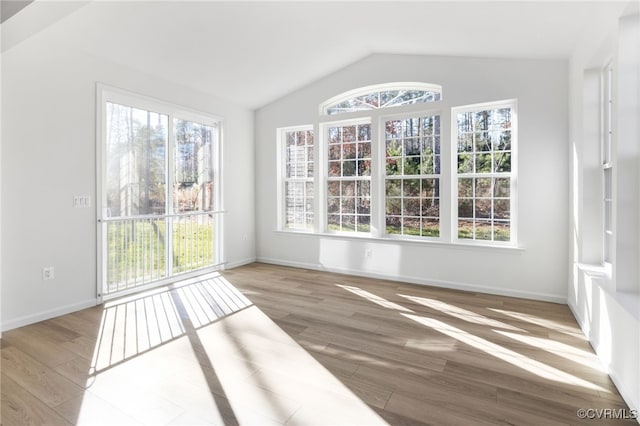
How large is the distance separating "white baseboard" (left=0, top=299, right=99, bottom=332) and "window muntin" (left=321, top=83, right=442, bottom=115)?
152 inches

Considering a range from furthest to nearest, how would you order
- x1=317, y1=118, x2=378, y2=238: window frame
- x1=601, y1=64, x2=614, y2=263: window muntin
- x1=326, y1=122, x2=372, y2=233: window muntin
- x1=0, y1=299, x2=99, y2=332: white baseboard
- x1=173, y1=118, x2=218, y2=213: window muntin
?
x1=326, y1=122, x2=372, y2=233: window muntin < x1=317, y1=118, x2=378, y2=238: window frame < x1=173, y1=118, x2=218, y2=213: window muntin < x1=0, y1=299, x2=99, y2=332: white baseboard < x1=601, y1=64, x2=614, y2=263: window muntin

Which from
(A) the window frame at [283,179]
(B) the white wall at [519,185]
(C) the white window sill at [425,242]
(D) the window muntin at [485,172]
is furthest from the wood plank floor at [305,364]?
(A) the window frame at [283,179]

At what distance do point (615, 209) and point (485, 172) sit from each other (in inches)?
73.1

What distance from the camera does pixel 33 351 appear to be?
2438 millimetres

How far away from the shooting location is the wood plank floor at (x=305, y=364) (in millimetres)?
1777

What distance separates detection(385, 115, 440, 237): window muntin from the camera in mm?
4320

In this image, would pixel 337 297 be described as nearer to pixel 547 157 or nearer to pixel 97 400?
pixel 97 400

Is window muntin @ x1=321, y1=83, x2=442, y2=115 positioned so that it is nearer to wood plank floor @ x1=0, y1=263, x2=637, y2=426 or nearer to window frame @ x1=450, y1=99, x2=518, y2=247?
window frame @ x1=450, y1=99, x2=518, y2=247

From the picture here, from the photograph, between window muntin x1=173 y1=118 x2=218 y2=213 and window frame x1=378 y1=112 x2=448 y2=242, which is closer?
window frame x1=378 y1=112 x2=448 y2=242

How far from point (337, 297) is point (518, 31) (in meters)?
3.17

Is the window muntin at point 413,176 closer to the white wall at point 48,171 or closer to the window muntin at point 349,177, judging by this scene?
the window muntin at point 349,177

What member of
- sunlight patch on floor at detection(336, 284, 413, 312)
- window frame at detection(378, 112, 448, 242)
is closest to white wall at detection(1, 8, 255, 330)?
sunlight patch on floor at detection(336, 284, 413, 312)

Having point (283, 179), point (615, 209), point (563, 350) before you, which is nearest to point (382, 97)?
point (283, 179)

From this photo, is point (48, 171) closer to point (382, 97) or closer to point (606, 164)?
point (382, 97)
